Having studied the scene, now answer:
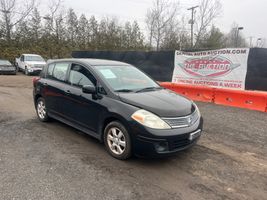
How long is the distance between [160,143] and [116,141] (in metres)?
0.80

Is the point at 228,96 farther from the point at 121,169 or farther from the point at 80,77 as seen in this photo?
the point at 121,169

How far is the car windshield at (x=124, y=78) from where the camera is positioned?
15.5 feet

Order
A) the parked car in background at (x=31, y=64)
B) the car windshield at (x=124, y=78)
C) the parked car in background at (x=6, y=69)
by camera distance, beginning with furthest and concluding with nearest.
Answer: the parked car in background at (x=6, y=69) < the parked car in background at (x=31, y=64) < the car windshield at (x=124, y=78)

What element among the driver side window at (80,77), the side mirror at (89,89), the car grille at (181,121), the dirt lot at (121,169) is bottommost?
the dirt lot at (121,169)

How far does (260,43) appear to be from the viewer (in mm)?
75375

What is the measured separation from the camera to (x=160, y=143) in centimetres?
387

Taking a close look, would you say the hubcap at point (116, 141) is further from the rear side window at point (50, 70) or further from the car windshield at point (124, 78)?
the rear side window at point (50, 70)

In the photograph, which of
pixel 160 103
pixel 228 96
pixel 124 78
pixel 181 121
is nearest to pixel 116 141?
pixel 160 103

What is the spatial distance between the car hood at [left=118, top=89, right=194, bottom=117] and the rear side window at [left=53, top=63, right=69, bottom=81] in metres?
1.82

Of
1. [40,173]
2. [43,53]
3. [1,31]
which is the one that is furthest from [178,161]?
[1,31]

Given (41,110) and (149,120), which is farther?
(41,110)

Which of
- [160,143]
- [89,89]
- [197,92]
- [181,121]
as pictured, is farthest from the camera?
[197,92]

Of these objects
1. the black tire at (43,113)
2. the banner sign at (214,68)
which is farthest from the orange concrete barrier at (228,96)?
the black tire at (43,113)

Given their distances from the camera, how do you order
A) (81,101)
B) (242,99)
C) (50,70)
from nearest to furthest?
(81,101), (50,70), (242,99)
